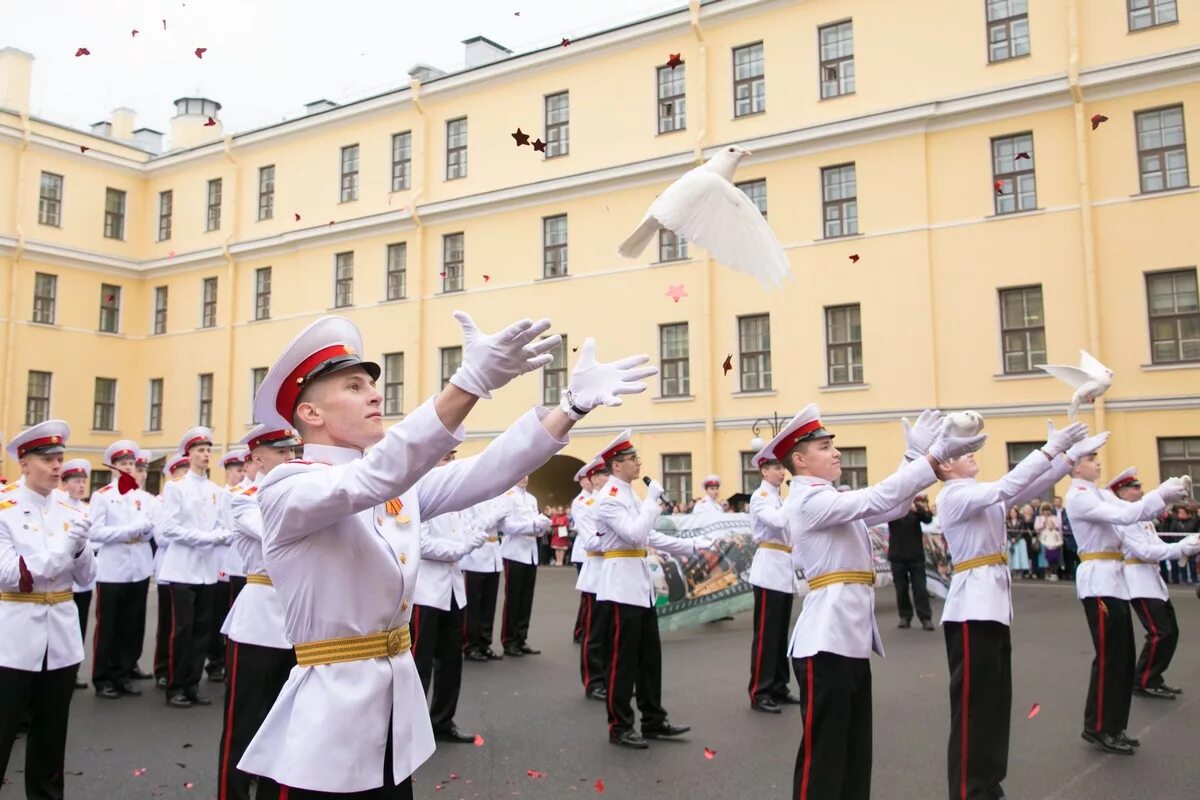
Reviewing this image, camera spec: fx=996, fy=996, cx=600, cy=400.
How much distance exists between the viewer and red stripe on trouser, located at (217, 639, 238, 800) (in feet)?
17.1

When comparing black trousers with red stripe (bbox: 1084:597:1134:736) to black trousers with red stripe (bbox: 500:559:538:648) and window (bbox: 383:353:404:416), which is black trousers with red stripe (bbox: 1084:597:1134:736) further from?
window (bbox: 383:353:404:416)

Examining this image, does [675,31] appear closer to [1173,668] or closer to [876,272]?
[876,272]

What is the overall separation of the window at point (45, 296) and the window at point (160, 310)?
10.1ft

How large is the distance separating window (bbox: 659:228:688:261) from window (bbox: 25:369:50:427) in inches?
799

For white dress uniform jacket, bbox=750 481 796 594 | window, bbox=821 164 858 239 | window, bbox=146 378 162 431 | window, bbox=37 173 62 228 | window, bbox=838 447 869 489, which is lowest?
white dress uniform jacket, bbox=750 481 796 594

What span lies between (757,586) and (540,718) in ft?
7.45

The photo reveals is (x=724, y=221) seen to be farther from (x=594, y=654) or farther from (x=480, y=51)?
(x=480, y=51)

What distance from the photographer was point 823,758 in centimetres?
473

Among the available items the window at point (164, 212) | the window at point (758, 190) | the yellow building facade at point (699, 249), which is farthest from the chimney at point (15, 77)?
the window at point (758, 190)

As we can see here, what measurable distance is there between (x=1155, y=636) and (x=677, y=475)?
16148 mm

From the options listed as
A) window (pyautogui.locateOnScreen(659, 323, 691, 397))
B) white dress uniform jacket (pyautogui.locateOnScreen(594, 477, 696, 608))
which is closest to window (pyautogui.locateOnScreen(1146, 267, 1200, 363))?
window (pyautogui.locateOnScreen(659, 323, 691, 397))

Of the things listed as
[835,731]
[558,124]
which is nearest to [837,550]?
[835,731]

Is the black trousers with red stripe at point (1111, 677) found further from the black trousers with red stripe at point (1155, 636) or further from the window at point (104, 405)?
the window at point (104, 405)

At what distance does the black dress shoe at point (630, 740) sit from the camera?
7012 millimetres
